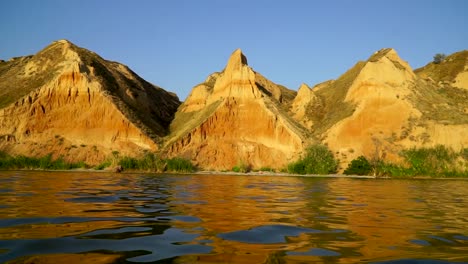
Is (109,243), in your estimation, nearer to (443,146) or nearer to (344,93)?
(443,146)

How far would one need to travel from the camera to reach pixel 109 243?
550cm

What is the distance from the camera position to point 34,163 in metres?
59.4

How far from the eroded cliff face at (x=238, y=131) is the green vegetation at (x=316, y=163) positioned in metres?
4.54

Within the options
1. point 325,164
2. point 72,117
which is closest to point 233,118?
point 325,164

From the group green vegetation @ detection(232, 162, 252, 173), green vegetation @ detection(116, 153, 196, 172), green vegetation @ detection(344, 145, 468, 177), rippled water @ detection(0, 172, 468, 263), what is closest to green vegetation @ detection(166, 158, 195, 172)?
green vegetation @ detection(116, 153, 196, 172)

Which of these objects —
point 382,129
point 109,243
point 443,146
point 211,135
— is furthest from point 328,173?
point 109,243

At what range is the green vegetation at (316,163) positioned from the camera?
184 ft

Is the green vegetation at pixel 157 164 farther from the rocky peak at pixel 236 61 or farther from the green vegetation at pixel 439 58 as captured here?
the green vegetation at pixel 439 58

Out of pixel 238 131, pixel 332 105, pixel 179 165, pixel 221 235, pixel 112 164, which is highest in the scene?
pixel 332 105

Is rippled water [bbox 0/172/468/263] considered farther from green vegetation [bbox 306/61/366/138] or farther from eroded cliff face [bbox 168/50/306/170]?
green vegetation [bbox 306/61/366/138]

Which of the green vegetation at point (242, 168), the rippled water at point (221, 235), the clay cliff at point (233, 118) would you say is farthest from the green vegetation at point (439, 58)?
the rippled water at point (221, 235)

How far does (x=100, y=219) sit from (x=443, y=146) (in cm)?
5829

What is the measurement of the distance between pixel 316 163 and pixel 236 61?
27.4m

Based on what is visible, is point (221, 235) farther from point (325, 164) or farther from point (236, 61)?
point (236, 61)
